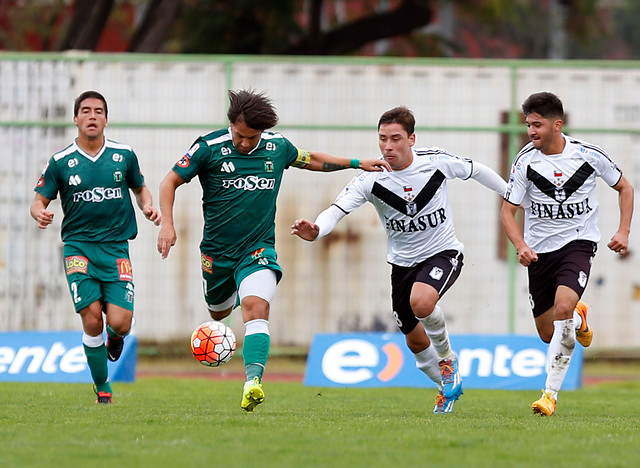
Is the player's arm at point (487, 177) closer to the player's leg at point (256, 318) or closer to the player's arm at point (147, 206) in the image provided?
the player's leg at point (256, 318)

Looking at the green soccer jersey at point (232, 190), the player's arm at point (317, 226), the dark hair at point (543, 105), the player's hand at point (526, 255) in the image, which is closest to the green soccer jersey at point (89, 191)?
the green soccer jersey at point (232, 190)

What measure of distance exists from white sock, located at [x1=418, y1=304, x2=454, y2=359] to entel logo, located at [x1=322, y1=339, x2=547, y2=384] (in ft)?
12.9

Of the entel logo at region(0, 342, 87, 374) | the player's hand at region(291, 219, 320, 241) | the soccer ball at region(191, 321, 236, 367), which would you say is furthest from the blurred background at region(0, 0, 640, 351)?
the player's hand at region(291, 219, 320, 241)

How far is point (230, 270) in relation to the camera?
880 centimetres

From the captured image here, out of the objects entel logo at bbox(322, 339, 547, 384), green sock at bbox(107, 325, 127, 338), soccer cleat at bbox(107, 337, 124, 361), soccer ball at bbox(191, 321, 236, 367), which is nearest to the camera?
soccer ball at bbox(191, 321, 236, 367)

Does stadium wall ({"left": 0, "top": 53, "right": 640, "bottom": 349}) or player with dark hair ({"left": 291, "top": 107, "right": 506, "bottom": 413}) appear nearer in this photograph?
player with dark hair ({"left": 291, "top": 107, "right": 506, "bottom": 413})

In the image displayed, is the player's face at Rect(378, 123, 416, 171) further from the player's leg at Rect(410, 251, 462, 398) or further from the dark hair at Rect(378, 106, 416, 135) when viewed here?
the player's leg at Rect(410, 251, 462, 398)

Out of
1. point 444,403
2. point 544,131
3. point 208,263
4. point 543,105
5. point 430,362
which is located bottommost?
point 444,403

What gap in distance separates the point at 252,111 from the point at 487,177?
2129 mm

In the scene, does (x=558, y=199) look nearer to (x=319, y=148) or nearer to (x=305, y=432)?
(x=305, y=432)

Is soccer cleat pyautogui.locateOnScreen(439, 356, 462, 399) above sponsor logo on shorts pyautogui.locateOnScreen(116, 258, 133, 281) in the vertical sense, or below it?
below

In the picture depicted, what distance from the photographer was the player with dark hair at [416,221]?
8.96 meters

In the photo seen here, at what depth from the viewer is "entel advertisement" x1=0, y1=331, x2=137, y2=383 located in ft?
42.0

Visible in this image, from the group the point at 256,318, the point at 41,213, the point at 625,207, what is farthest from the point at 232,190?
the point at 625,207
